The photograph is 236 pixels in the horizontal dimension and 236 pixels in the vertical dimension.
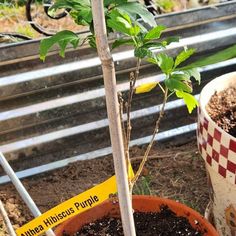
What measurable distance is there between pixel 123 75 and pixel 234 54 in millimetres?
1089

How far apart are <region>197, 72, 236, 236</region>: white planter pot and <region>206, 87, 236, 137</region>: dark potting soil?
22mm

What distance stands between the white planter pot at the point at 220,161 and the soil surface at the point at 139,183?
380 mm

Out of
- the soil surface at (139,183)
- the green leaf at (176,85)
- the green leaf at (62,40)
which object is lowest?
the soil surface at (139,183)

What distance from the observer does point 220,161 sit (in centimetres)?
159

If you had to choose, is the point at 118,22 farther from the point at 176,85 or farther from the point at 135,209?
the point at 135,209

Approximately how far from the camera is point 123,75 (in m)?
2.34

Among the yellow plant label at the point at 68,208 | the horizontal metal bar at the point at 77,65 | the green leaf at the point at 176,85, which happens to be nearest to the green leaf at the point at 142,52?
the green leaf at the point at 176,85

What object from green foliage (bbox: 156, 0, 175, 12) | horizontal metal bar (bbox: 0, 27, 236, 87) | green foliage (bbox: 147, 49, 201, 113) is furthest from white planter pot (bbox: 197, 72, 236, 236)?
green foliage (bbox: 156, 0, 175, 12)

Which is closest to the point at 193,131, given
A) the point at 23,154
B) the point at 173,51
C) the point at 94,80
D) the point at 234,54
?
the point at 173,51

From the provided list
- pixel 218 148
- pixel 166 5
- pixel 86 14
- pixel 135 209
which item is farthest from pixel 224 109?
pixel 166 5

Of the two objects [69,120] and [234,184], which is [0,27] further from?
[234,184]

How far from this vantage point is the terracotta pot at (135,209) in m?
1.56

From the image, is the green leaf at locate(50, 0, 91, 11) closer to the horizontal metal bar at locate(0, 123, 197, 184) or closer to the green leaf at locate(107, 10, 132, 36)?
the green leaf at locate(107, 10, 132, 36)

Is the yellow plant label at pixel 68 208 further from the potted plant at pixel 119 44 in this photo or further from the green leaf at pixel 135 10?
the green leaf at pixel 135 10
